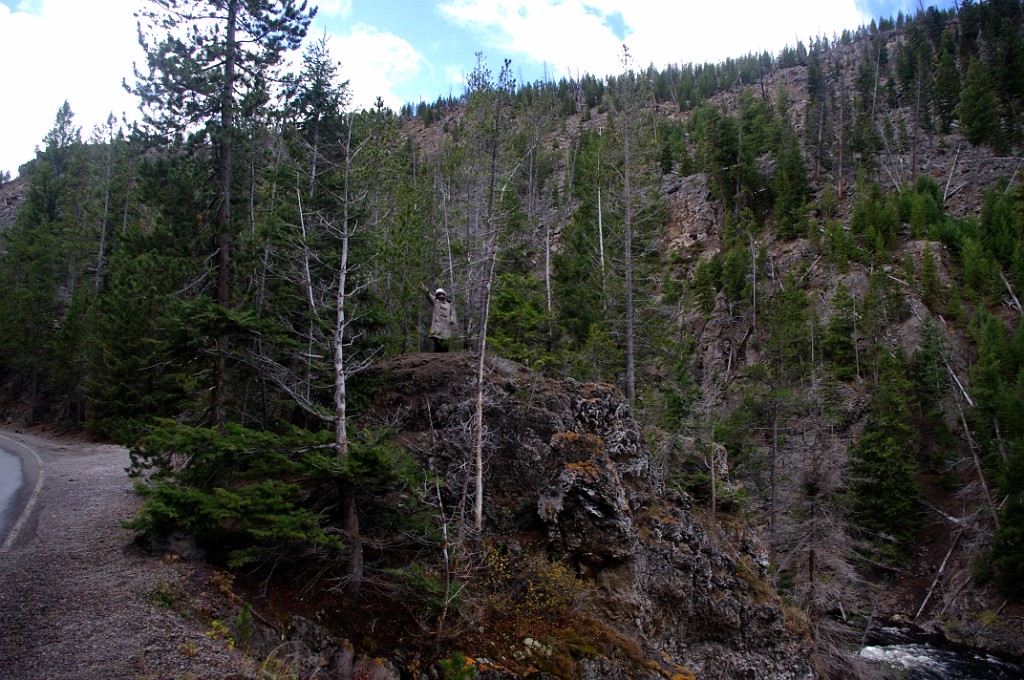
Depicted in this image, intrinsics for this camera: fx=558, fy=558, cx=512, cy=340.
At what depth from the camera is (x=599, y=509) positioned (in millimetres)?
12320

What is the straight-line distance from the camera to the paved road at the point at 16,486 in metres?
10.0

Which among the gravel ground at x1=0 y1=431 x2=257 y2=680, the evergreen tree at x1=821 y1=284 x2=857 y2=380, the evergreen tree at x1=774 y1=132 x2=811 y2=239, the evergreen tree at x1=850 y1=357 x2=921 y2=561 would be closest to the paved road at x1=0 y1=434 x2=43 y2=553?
the gravel ground at x1=0 y1=431 x2=257 y2=680

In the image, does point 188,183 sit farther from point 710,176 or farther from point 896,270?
point 710,176

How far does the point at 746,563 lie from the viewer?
594 inches

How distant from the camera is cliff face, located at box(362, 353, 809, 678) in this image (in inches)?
478

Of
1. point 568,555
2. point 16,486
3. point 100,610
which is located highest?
point 16,486

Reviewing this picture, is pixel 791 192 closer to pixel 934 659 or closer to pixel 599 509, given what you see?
pixel 934 659

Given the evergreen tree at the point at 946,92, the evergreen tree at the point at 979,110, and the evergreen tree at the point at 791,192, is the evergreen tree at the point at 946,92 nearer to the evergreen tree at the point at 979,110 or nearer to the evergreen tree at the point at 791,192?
the evergreen tree at the point at 979,110

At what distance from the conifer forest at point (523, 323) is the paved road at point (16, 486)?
8.84ft

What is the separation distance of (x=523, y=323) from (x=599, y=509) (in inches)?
280

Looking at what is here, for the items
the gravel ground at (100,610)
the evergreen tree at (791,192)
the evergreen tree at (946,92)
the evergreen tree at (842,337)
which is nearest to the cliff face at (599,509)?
the gravel ground at (100,610)

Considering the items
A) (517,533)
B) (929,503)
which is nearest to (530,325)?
(517,533)

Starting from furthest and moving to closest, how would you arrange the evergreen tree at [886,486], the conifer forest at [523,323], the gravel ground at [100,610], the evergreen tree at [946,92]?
the evergreen tree at [946,92] → the evergreen tree at [886,486] → the conifer forest at [523,323] → the gravel ground at [100,610]

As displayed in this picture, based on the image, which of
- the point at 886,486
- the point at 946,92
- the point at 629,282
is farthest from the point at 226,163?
the point at 946,92
